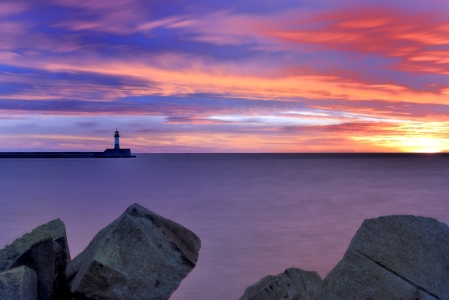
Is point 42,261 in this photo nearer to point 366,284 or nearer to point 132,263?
point 132,263

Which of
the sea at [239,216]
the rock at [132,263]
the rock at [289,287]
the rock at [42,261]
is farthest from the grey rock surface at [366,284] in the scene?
the sea at [239,216]

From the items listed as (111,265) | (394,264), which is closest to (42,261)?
(111,265)

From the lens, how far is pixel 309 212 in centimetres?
2209

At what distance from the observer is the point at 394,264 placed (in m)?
4.29

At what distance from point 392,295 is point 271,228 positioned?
1346 cm

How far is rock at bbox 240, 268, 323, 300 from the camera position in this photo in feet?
17.5

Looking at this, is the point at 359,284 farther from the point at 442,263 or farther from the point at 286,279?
the point at 286,279

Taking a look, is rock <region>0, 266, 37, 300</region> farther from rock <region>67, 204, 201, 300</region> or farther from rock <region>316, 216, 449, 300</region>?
rock <region>316, 216, 449, 300</region>

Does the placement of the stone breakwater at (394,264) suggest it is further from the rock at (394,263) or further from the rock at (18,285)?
the rock at (18,285)

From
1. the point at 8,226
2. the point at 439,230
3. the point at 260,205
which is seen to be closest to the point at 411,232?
the point at 439,230

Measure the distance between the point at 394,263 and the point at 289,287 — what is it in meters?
1.47

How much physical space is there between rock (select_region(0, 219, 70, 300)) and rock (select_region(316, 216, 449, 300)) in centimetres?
338

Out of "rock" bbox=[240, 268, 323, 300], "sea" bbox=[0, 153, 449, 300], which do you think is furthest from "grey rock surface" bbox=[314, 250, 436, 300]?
"sea" bbox=[0, 153, 449, 300]

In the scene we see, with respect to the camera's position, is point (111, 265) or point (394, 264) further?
point (111, 265)
